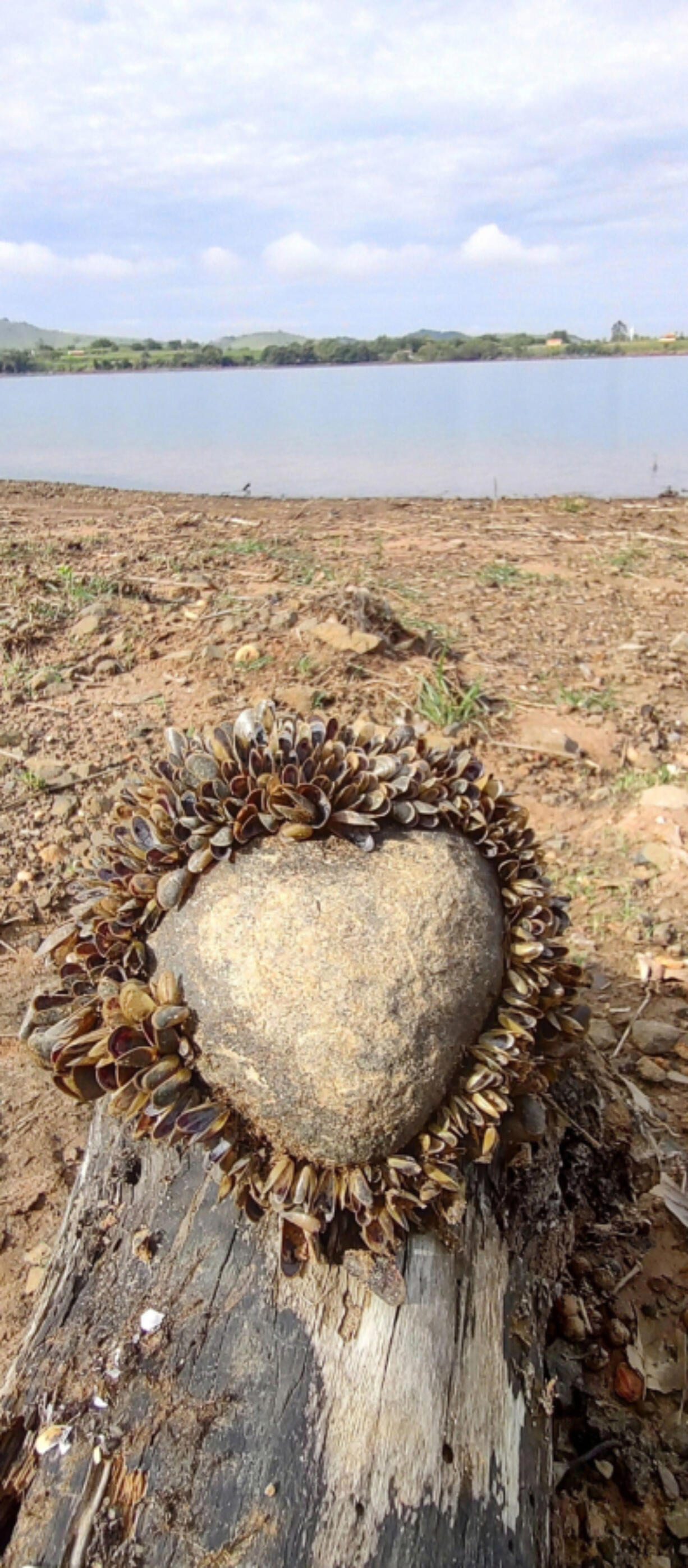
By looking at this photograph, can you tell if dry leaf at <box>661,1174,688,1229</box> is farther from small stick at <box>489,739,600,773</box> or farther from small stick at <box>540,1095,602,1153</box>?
small stick at <box>489,739,600,773</box>

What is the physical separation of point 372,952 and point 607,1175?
1.27 meters

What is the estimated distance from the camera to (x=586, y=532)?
10711 mm

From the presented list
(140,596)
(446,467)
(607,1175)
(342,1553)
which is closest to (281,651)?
(140,596)

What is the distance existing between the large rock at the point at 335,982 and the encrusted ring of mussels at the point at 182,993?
5 cm

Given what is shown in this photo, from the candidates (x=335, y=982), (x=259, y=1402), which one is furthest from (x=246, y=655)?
(x=259, y=1402)

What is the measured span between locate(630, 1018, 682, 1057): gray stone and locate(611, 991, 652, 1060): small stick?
0.5 inches

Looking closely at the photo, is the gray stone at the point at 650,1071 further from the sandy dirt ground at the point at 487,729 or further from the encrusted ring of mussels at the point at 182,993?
the encrusted ring of mussels at the point at 182,993

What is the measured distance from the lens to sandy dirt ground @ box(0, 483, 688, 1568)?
2.78 m

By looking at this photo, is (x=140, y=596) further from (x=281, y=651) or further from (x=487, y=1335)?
(x=487, y=1335)

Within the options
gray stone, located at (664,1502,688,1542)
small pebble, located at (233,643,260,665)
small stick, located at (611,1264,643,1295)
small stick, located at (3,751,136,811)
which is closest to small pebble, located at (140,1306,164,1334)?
gray stone, located at (664,1502,688,1542)

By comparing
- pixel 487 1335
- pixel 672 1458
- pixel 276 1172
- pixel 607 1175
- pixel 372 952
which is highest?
pixel 372 952

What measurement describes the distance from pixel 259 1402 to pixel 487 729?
4351 mm

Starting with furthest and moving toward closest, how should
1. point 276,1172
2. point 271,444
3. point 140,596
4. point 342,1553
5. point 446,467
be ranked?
point 271,444 → point 446,467 → point 140,596 → point 276,1172 → point 342,1553

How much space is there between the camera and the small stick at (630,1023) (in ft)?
12.7
